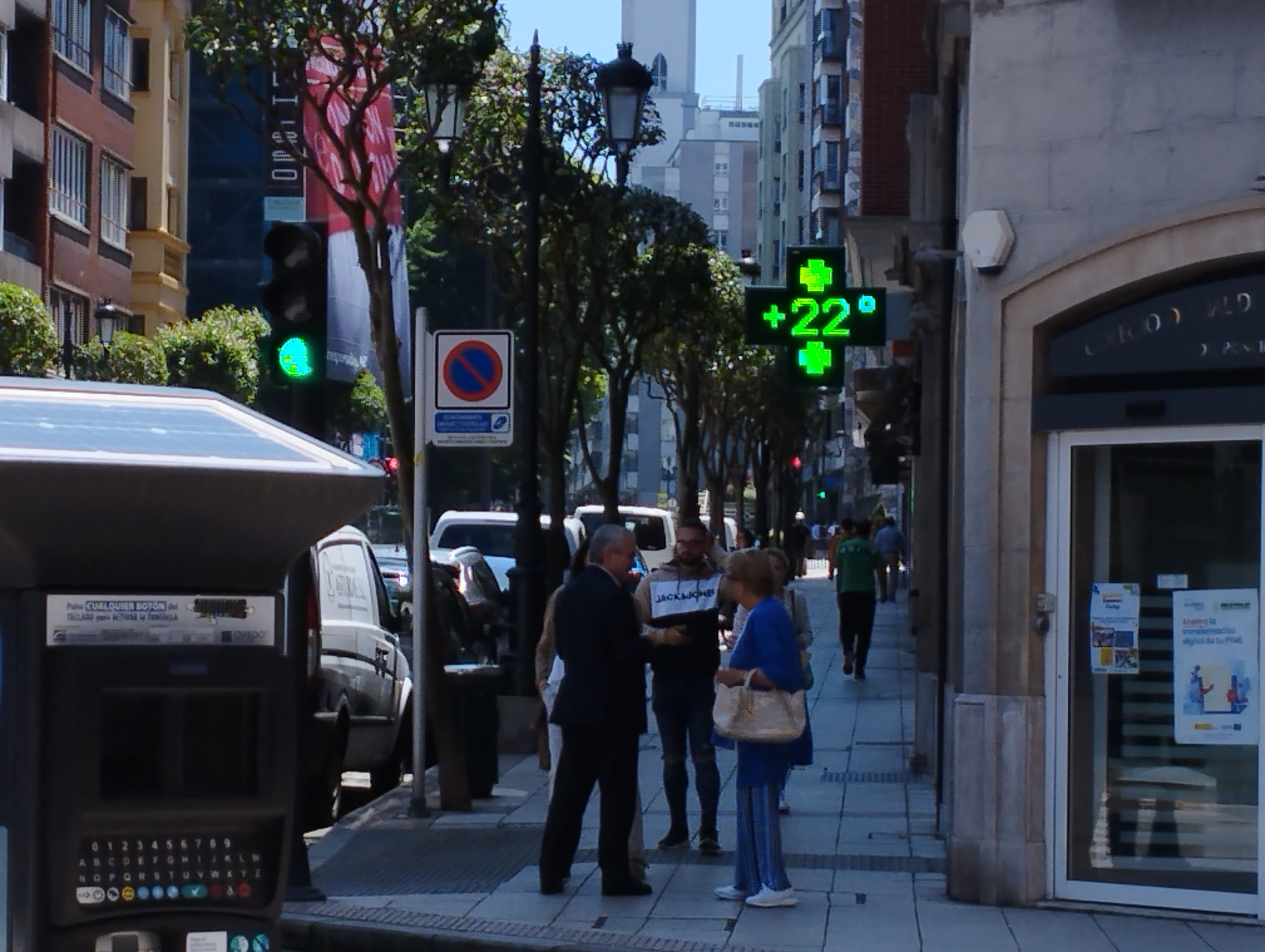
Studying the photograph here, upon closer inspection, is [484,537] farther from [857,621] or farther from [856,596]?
[856,596]

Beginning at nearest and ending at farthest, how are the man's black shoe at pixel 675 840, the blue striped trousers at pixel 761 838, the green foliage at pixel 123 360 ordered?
the blue striped trousers at pixel 761 838 → the man's black shoe at pixel 675 840 → the green foliage at pixel 123 360

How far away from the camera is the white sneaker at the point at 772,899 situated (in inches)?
381

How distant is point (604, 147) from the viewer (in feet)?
90.4

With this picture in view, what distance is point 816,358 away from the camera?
17.4 m

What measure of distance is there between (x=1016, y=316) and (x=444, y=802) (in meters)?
5.04

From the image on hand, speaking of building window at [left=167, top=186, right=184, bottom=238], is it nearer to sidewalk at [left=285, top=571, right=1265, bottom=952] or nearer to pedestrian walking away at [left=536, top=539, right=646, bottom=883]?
sidewalk at [left=285, top=571, right=1265, bottom=952]

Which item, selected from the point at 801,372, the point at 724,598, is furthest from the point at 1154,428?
the point at 801,372

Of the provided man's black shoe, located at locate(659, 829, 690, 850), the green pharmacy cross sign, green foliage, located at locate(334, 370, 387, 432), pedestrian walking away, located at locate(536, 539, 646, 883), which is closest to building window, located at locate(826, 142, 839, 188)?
green foliage, located at locate(334, 370, 387, 432)

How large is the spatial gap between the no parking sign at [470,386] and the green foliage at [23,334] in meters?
22.5

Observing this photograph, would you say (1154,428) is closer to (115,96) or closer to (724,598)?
(724,598)

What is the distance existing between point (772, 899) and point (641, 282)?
22.9 m

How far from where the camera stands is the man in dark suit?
999cm

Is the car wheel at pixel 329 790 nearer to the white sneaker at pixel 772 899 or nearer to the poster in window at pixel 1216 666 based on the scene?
the white sneaker at pixel 772 899

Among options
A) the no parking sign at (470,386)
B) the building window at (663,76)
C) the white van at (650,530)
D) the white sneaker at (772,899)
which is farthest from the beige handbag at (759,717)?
the building window at (663,76)
